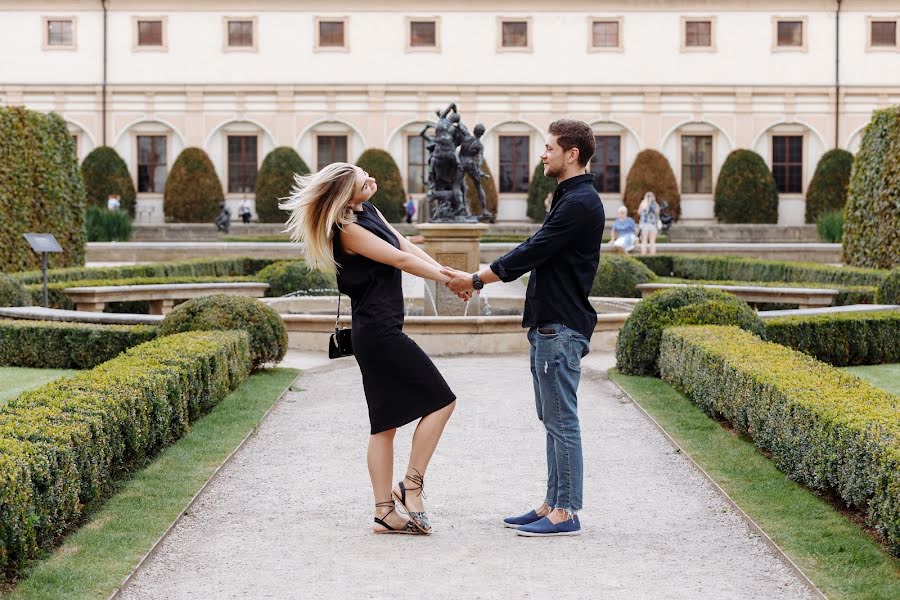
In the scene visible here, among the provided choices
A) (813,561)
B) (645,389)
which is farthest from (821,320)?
(813,561)

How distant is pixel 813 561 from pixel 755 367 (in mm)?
2329

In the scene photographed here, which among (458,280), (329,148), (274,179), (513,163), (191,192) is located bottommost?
(458,280)

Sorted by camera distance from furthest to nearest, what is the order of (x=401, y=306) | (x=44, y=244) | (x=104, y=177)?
(x=104, y=177)
(x=44, y=244)
(x=401, y=306)

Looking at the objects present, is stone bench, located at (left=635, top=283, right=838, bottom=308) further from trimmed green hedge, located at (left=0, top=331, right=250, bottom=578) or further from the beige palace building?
the beige palace building

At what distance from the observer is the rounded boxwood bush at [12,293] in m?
12.7

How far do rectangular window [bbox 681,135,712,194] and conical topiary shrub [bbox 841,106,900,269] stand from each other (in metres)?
17.1

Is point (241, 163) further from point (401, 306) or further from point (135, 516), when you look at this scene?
point (401, 306)

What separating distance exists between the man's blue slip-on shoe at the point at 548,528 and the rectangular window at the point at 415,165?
30044 millimetres

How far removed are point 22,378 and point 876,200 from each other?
11515mm

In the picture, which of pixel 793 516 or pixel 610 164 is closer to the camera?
pixel 793 516

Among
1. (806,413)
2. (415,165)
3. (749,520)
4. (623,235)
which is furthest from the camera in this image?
(415,165)

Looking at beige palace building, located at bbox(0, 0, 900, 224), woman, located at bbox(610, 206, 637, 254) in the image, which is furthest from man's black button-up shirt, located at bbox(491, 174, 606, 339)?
beige palace building, located at bbox(0, 0, 900, 224)

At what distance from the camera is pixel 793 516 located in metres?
5.35

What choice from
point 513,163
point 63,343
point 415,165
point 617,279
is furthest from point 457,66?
point 63,343
